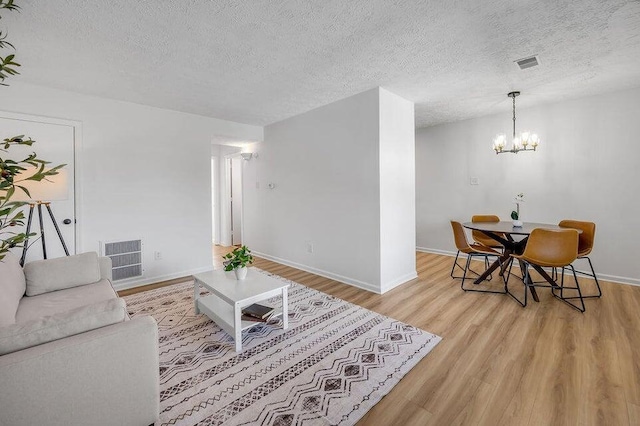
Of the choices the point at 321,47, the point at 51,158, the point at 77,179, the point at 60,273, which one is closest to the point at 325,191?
the point at 321,47

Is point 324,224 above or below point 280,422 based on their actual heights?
above

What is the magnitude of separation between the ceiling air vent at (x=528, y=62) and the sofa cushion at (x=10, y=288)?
4.38 metres

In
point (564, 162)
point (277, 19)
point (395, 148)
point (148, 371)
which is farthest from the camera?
point (564, 162)

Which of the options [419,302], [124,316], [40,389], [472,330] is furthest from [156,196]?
[472,330]

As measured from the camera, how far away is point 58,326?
1.30 meters

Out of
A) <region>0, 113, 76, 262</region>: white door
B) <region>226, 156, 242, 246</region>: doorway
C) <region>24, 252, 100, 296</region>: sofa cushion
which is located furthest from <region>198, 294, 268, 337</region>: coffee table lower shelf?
<region>226, 156, 242, 246</region>: doorway

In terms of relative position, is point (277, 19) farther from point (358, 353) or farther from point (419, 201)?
point (419, 201)

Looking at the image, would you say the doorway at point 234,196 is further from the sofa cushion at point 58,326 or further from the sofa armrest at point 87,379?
the sofa armrest at point 87,379

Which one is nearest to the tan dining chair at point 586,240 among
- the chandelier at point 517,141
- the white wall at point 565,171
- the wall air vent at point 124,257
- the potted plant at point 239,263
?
the white wall at point 565,171

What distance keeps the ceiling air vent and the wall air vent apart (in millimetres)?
4953

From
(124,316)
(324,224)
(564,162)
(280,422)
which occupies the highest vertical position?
(564,162)

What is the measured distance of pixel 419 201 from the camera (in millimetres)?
5688

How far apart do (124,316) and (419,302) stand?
2.76m

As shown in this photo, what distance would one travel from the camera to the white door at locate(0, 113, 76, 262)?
302cm
